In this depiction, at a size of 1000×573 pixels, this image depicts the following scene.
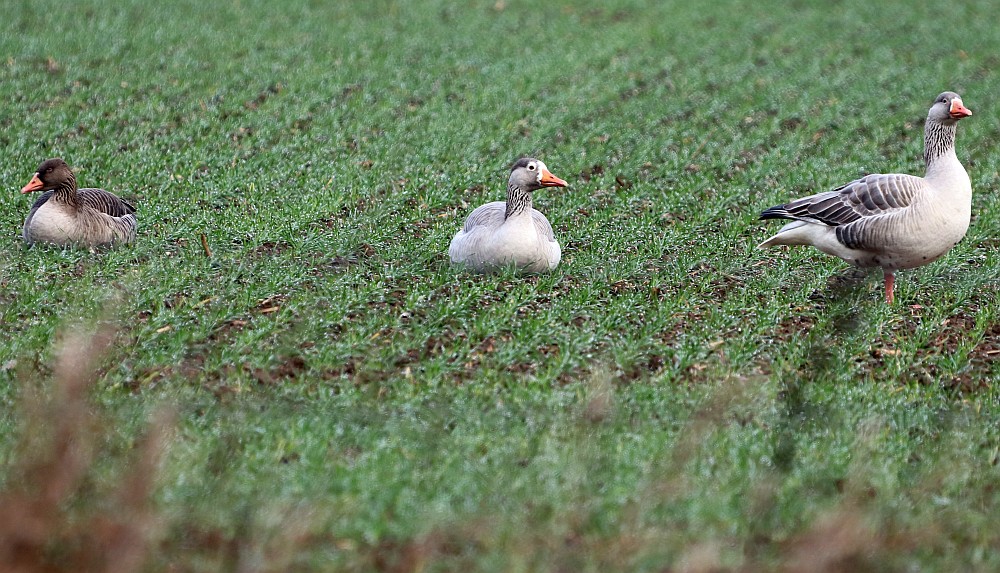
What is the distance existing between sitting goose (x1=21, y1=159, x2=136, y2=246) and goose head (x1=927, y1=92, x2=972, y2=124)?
7.03m

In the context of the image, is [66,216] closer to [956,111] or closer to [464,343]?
[464,343]

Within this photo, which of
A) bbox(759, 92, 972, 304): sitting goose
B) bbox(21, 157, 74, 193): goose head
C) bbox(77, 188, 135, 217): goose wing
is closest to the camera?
bbox(759, 92, 972, 304): sitting goose

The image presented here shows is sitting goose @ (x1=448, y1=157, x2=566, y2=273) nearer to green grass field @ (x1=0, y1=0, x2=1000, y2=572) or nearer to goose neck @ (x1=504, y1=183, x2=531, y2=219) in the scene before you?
goose neck @ (x1=504, y1=183, x2=531, y2=219)

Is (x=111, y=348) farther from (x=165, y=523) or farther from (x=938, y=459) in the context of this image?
(x=938, y=459)

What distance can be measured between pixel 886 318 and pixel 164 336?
5422mm

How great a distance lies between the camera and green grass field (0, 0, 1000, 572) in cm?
485

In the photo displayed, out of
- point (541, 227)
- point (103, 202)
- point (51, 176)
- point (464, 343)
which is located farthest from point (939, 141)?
point (51, 176)

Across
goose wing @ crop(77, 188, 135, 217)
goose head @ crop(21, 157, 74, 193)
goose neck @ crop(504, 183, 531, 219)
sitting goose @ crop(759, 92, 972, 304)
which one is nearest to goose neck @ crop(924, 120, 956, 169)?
sitting goose @ crop(759, 92, 972, 304)

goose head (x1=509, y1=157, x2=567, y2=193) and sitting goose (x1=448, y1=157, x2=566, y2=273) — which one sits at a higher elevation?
goose head (x1=509, y1=157, x2=567, y2=193)

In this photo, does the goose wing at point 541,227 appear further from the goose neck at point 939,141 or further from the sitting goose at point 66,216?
the sitting goose at point 66,216

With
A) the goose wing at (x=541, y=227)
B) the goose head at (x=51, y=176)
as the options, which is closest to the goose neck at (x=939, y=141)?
the goose wing at (x=541, y=227)

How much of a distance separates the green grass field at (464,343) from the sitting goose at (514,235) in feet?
0.69

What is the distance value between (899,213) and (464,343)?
12.0 ft

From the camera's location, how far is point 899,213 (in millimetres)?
8562
